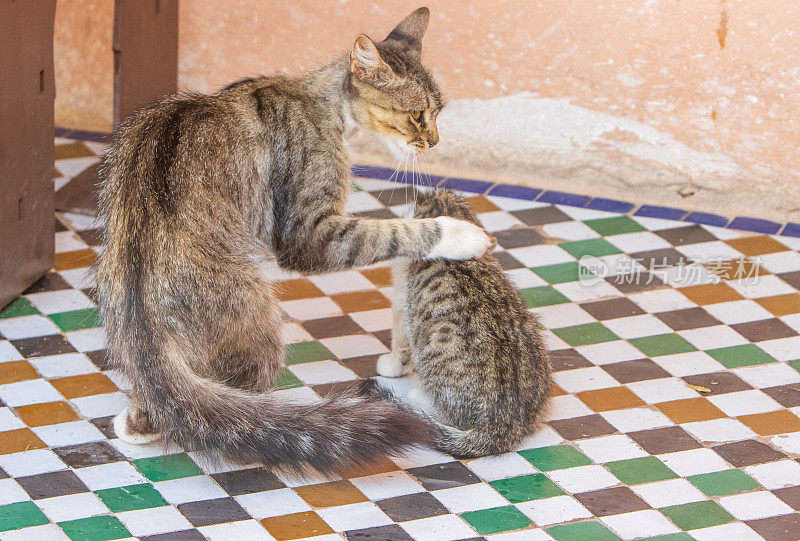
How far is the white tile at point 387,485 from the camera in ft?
12.4

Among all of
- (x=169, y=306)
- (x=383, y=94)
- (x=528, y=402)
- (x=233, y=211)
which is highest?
(x=383, y=94)

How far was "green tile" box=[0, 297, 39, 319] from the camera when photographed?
4719 millimetres

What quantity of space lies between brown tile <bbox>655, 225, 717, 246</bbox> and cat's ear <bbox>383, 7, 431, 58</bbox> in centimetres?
165

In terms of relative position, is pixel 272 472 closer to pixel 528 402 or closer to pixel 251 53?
pixel 528 402

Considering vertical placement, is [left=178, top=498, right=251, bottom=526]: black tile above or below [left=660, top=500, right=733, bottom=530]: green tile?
below

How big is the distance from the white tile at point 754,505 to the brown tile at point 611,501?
24 cm

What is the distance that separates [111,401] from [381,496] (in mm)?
1015

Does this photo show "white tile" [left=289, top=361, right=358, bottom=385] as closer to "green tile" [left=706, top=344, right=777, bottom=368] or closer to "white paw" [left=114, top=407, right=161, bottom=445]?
"white paw" [left=114, top=407, right=161, bottom=445]

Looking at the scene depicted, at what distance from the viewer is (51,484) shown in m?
3.78

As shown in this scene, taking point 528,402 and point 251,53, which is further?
point 251,53

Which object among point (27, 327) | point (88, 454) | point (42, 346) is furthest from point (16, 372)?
point (88, 454)

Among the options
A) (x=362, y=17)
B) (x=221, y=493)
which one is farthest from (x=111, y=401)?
(x=362, y=17)

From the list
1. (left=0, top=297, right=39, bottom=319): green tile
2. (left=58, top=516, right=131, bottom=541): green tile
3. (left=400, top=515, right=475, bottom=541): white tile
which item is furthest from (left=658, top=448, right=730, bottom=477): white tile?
(left=0, top=297, right=39, bottom=319): green tile

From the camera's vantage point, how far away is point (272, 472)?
→ 3865mm
